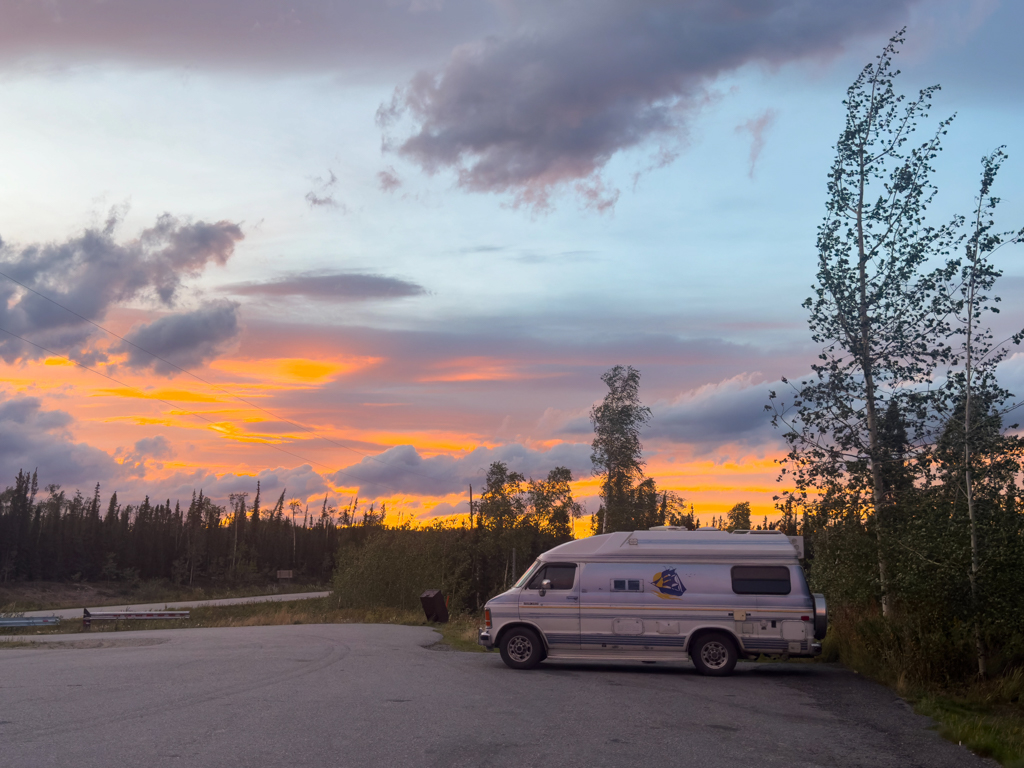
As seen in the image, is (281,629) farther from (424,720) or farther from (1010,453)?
(1010,453)

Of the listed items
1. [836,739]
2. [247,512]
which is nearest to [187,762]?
[836,739]

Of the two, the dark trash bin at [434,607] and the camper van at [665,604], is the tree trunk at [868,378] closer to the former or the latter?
the camper van at [665,604]

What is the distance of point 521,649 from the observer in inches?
656

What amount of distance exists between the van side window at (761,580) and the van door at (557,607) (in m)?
3.07

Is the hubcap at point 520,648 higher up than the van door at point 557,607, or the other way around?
the van door at point 557,607

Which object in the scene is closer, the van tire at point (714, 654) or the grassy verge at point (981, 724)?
the grassy verge at point (981, 724)

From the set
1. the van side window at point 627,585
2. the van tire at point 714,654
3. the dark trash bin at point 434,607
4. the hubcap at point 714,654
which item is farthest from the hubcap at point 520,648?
the dark trash bin at point 434,607

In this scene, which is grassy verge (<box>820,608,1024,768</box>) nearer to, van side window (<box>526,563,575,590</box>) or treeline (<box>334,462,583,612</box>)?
van side window (<box>526,563,575,590</box>)

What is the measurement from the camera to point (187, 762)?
7793 millimetres

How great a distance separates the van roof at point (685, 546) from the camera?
16516 millimetres

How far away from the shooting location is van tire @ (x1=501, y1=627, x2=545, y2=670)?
1658 centimetres

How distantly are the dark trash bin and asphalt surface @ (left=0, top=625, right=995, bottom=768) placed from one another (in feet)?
45.0

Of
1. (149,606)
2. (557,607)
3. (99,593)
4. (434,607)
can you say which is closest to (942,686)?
(557,607)

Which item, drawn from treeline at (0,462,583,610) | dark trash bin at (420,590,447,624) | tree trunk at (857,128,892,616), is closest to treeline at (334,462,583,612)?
treeline at (0,462,583,610)
